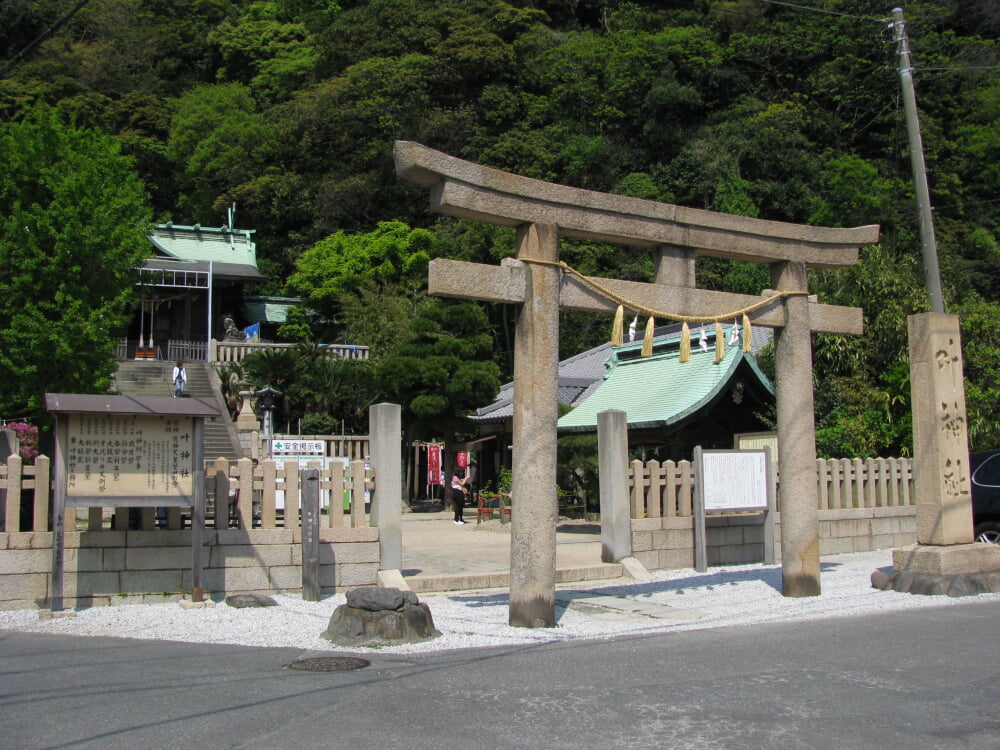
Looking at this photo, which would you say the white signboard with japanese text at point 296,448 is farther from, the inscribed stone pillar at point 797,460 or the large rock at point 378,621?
the inscribed stone pillar at point 797,460

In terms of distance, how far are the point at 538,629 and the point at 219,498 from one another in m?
4.21

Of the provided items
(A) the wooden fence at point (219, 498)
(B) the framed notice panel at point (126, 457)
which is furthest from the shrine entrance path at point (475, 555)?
(B) the framed notice panel at point (126, 457)

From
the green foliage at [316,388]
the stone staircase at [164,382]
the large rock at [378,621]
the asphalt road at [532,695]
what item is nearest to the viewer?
the asphalt road at [532,695]

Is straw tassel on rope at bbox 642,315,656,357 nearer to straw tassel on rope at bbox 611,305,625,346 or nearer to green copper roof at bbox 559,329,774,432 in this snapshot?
straw tassel on rope at bbox 611,305,625,346

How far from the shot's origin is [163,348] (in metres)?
36.8

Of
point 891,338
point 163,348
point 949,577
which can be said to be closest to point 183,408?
point 949,577

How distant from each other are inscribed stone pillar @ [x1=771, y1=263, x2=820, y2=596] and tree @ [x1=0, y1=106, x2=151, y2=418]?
13.0 metres

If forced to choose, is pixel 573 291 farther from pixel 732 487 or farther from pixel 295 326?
pixel 295 326

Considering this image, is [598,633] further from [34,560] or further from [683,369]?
[683,369]

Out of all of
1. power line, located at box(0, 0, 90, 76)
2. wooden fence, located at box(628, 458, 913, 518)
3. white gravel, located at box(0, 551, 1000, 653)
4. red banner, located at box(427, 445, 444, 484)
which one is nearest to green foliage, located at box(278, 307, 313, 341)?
red banner, located at box(427, 445, 444, 484)

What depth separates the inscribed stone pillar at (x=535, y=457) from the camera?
8.47 metres

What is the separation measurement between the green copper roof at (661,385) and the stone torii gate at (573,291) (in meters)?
5.74

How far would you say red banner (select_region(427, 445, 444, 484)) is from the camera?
29.1m

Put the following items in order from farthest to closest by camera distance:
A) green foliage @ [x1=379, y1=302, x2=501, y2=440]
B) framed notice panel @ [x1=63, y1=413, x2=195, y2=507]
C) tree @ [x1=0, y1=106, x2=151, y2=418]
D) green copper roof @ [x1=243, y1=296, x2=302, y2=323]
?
green copper roof @ [x1=243, y1=296, x2=302, y2=323]
green foliage @ [x1=379, y1=302, x2=501, y2=440]
tree @ [x1=0, y1=106, x2=151, y2=418]
framed notice panel @ [x1=63, y1=413, x2=195, y2=507]
